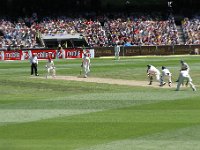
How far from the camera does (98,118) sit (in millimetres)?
21984

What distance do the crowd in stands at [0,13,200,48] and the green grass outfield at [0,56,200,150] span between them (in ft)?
137

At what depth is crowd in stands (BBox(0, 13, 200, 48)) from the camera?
79062 millimetres

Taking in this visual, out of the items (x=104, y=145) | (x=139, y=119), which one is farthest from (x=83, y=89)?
(x=104, y=145)

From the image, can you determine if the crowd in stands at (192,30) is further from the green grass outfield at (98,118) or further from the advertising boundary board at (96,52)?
the green grass outfield at (98,118)

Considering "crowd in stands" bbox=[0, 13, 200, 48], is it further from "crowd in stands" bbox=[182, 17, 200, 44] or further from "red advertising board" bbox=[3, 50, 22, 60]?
"red advertising board" bbox=[3, 50, 22, 60]

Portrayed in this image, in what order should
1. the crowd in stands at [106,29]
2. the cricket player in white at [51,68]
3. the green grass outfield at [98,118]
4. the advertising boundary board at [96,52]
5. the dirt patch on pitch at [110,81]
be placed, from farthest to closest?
the crowd in stands at [106,29] < the advertising boundary board at [96,52] < the cricket player in white at [51,68] < the dirt patch on pitch at [110,81] < the green grass outfield at [98,118]

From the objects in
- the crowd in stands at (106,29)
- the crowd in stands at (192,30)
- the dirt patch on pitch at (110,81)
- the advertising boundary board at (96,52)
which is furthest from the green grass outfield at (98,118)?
the crowd in stands at (192,30)

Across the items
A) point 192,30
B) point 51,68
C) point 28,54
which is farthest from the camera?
point 192,30

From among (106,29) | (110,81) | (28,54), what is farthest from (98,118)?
(106,29)

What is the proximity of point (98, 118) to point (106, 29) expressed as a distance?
206 feet

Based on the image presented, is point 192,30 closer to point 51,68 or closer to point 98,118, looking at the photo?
point 51,68

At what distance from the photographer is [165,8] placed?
90188mm

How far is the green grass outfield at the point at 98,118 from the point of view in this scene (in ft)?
55.1

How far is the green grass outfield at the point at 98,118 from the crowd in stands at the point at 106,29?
4177cm
